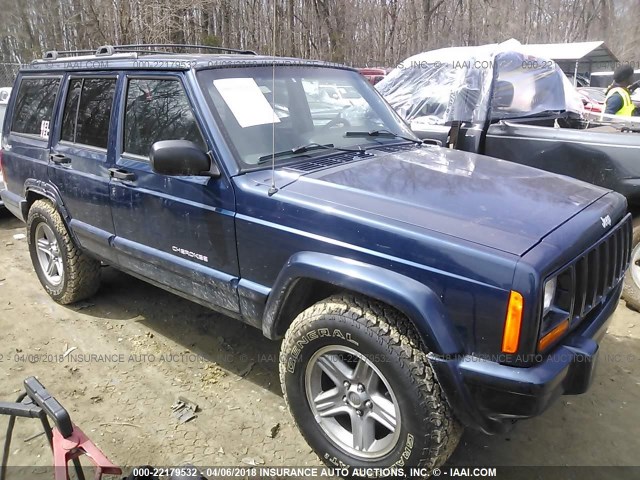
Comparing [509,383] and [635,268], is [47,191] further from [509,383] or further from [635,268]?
[635,268]

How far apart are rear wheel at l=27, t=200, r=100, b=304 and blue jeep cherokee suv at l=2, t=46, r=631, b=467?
0.43 metres

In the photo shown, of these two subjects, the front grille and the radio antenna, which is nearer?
the front grille

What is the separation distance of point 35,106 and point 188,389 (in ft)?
9.61

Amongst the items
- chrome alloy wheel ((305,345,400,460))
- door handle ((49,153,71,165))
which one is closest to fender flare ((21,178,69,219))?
door handle ((49,153,71,165))

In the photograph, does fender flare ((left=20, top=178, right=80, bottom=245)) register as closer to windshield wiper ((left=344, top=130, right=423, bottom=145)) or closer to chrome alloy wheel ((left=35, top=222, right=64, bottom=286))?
chrome alloy wheel ((left=35, top=222, right=64, bottom=286))

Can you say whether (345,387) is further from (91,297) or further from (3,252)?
(3,252)

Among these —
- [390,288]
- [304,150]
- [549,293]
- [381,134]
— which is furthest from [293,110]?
[549,293]

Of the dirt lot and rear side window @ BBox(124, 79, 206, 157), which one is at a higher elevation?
rear side window @ BBox(124, 79, 206, 157)

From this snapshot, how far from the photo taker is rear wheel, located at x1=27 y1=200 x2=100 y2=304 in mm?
4281

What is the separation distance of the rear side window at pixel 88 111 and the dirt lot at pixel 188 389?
1.49 m

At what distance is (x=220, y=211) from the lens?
2.83 meters

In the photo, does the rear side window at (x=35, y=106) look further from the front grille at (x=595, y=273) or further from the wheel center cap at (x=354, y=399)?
the front grille at (x=595, y=273)

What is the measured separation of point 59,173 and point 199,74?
69.7 inches

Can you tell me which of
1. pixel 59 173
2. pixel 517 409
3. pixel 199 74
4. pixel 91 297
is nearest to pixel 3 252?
pixel 91 297
